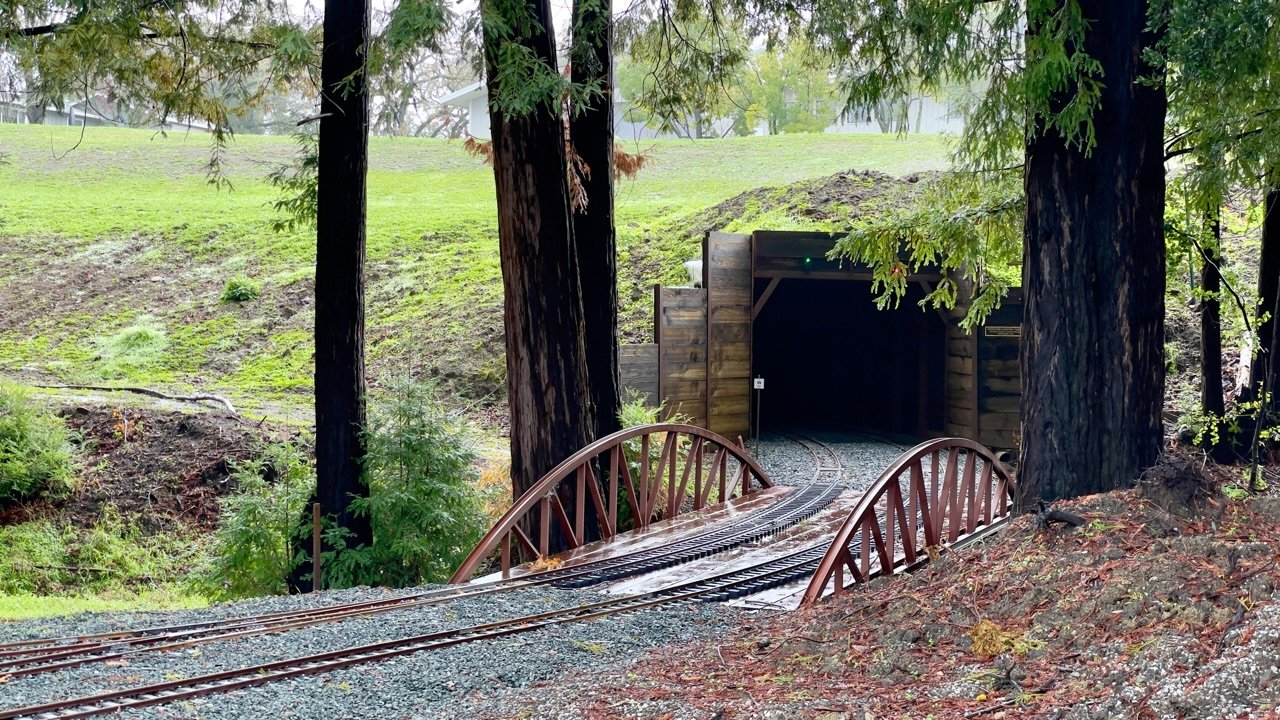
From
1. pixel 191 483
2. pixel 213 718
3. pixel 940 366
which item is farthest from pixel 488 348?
pixel 213 718

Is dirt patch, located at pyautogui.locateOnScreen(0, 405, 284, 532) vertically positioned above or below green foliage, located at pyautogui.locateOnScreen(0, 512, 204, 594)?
above

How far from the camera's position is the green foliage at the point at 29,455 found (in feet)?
49.6

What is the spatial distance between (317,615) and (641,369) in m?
10.1

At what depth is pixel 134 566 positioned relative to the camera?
14.2 meters

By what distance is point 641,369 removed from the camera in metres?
17.5

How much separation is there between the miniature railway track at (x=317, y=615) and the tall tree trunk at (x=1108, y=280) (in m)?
3.57

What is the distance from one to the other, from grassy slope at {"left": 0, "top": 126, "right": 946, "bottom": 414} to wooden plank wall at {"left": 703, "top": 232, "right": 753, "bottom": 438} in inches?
133

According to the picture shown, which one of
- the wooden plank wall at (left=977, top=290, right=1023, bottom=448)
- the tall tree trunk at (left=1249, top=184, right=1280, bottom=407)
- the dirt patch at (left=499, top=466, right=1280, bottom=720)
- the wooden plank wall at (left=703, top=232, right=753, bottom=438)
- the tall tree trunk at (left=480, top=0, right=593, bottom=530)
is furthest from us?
the wooden plank wall at (left=977, top=290, right=1023, bottom=448)

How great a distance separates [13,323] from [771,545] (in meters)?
21.2

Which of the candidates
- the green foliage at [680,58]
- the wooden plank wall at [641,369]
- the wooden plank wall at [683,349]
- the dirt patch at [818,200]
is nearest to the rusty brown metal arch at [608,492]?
the wooden plank wall at [641,369]

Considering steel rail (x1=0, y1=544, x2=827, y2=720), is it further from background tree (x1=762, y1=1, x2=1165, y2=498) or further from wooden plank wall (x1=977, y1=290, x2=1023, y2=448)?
wooden plank wall (x1=977, y1=290, x2=1023, y2=448)

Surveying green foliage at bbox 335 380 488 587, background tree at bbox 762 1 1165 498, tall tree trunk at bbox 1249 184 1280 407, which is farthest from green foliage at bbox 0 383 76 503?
tall tree trunk at bbox 1249 184 1280 407

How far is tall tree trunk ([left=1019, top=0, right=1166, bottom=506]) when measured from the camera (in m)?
7.53

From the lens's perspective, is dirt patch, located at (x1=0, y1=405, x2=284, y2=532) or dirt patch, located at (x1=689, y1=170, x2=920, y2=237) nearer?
dirt patch, located at (x1=0, y1=405, x2=284, y2=532)
